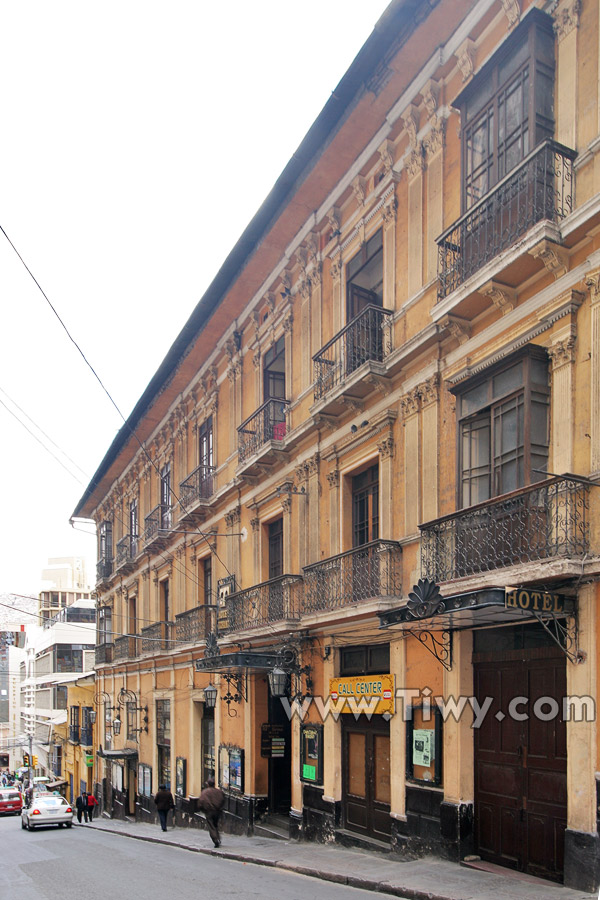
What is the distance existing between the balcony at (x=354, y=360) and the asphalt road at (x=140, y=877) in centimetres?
694

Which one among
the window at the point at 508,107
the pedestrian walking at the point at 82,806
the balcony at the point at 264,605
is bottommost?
the pedestrian walking at the point at 82,806

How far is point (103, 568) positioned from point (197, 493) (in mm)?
15108

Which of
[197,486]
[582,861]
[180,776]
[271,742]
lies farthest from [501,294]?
[180,776]

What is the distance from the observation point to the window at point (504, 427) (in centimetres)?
938

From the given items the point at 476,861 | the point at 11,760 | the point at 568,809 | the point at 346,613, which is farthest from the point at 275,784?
the point at 11,760

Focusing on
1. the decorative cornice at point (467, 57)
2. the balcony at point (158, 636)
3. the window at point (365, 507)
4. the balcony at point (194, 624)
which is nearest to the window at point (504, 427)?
the window at point (365, 507)

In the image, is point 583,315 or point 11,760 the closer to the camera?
point 583,315

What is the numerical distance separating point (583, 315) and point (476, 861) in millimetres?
6590

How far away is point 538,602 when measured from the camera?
27.3 ft

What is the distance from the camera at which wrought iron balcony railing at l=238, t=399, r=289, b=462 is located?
16.6 metres

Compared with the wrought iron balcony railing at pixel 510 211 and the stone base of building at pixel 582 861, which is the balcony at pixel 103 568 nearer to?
the wrought iron balcony railing at pixel 510 211

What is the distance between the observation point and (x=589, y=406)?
28.6ft

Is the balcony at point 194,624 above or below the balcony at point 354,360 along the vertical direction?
below

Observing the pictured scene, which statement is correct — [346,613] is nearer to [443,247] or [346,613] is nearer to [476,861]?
[476,861]
